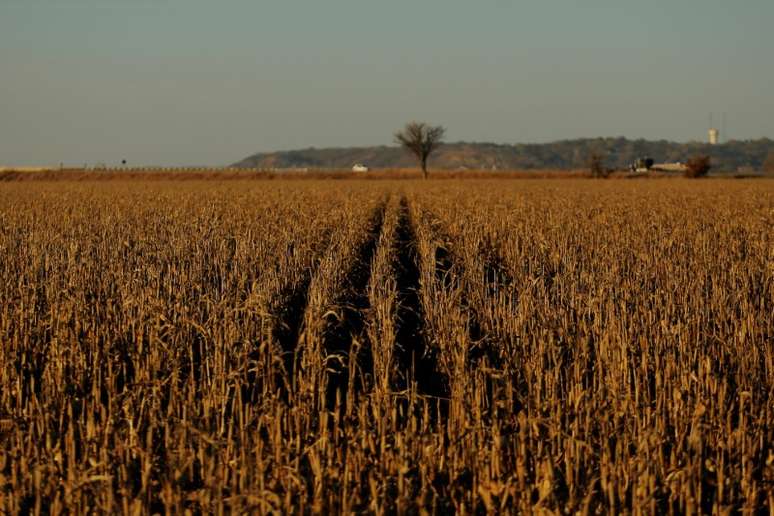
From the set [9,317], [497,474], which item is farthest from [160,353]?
[497,474]

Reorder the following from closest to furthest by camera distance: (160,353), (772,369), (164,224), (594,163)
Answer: (772,369) < (160,353) < (164,224) < (594,163)

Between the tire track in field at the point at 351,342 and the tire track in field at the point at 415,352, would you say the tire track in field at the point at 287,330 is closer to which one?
the tire track in field at the point at 351,342

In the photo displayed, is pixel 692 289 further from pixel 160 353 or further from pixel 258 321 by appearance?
pixel 160 353

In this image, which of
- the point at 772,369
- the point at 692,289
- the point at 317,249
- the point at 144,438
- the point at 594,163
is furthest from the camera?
the point at 594,163

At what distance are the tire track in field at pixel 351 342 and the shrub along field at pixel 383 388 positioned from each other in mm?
35

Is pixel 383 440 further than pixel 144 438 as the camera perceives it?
No

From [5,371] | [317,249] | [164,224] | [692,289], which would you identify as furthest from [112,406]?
[164,224]

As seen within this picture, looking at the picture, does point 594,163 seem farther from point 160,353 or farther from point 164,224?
point 160,353

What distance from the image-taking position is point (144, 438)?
4.62 metres

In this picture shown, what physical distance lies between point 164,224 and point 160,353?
1027cm

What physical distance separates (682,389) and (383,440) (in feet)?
5.98

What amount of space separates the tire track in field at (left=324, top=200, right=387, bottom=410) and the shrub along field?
0.04 meters

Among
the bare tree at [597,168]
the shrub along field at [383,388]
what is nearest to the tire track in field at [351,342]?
the shrub along field at [383,388]

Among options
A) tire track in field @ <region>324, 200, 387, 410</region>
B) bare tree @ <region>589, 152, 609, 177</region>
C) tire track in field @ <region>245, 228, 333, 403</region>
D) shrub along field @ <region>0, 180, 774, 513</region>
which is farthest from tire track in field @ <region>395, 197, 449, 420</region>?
bare tree @ <region>589, 152, 609, 177</region>
